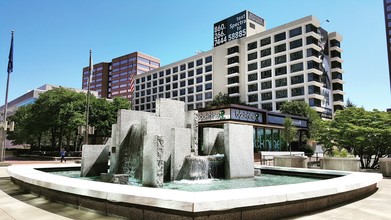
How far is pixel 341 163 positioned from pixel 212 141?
7375 millimetres

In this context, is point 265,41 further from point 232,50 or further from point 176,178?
point 176,178

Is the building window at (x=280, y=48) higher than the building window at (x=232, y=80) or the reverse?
higher

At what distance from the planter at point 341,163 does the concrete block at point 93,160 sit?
40.7 ft

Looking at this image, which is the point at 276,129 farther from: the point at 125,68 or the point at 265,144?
the point at 125,68

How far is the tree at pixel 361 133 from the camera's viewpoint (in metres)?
17.6

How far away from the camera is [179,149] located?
11.4 m

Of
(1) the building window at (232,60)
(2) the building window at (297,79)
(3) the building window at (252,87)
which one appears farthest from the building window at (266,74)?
(1) the building window at (232,60)

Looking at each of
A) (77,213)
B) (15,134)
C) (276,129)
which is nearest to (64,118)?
(15,134)

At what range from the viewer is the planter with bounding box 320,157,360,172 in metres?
14.9

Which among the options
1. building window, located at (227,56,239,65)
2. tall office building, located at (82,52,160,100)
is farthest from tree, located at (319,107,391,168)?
tall office building, located at (82,52,160,100)

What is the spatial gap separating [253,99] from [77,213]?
2813 inches

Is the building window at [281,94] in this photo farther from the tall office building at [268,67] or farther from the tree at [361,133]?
the tree at [361,133]

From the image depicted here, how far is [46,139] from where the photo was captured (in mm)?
72250

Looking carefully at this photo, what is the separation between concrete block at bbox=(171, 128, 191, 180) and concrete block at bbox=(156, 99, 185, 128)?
1.74 metres
